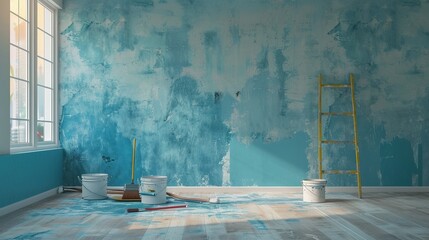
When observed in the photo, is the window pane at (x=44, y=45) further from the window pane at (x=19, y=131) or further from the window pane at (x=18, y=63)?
the window pane at (x=19, y=131)

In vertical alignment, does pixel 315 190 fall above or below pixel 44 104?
below

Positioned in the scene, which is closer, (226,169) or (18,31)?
(18,31)

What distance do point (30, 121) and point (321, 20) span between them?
165 inches

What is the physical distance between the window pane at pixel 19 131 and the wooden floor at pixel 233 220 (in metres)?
0.81

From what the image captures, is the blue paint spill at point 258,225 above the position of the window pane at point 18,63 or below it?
below

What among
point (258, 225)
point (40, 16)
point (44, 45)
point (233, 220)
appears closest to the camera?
point (258, 225)

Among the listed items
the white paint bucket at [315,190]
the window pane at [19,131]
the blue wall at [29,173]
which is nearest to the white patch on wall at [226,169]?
the white paint bucket at [315,190]

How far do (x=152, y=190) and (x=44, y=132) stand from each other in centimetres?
196

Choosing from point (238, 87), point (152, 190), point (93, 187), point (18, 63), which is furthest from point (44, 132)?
point (238, 87)

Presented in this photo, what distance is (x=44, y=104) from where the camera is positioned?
7.16 meters

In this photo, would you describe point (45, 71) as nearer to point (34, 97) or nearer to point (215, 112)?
point (34, 97)

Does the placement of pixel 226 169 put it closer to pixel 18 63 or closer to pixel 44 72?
pixel 44 72

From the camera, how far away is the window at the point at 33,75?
6.02m

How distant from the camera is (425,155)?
292 inches
